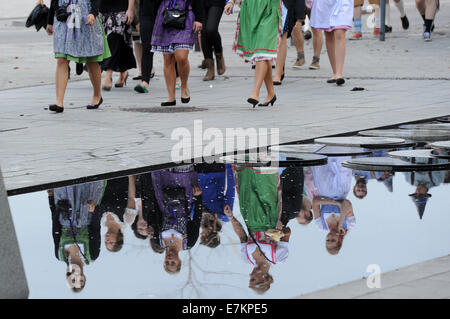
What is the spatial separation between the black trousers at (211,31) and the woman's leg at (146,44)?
1.26 meters

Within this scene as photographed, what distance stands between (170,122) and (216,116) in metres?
0.59

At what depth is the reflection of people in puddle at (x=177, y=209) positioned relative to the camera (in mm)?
4957

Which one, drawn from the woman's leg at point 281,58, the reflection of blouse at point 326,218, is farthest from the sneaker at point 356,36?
the reflection of blouse at point 326,218

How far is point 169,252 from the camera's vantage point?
4.87 meters

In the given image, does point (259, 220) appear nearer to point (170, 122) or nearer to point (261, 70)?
point (170, 122)

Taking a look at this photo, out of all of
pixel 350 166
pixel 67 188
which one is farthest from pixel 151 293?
pixel 350 166

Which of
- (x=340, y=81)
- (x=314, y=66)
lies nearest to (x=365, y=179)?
(x=340, y=81)

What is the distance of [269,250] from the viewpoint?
4.85 m

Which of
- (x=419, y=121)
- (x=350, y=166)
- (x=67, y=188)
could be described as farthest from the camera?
(x=419, y=121)

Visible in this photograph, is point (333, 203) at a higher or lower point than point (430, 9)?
higher

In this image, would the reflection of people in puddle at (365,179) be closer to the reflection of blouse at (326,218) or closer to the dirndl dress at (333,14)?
the reflection of blouse at (326,218)

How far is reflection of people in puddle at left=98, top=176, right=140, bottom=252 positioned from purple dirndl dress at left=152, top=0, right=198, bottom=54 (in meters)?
4.22

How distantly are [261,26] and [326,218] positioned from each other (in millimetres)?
5442

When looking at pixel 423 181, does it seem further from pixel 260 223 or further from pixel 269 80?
pixel 269 80
